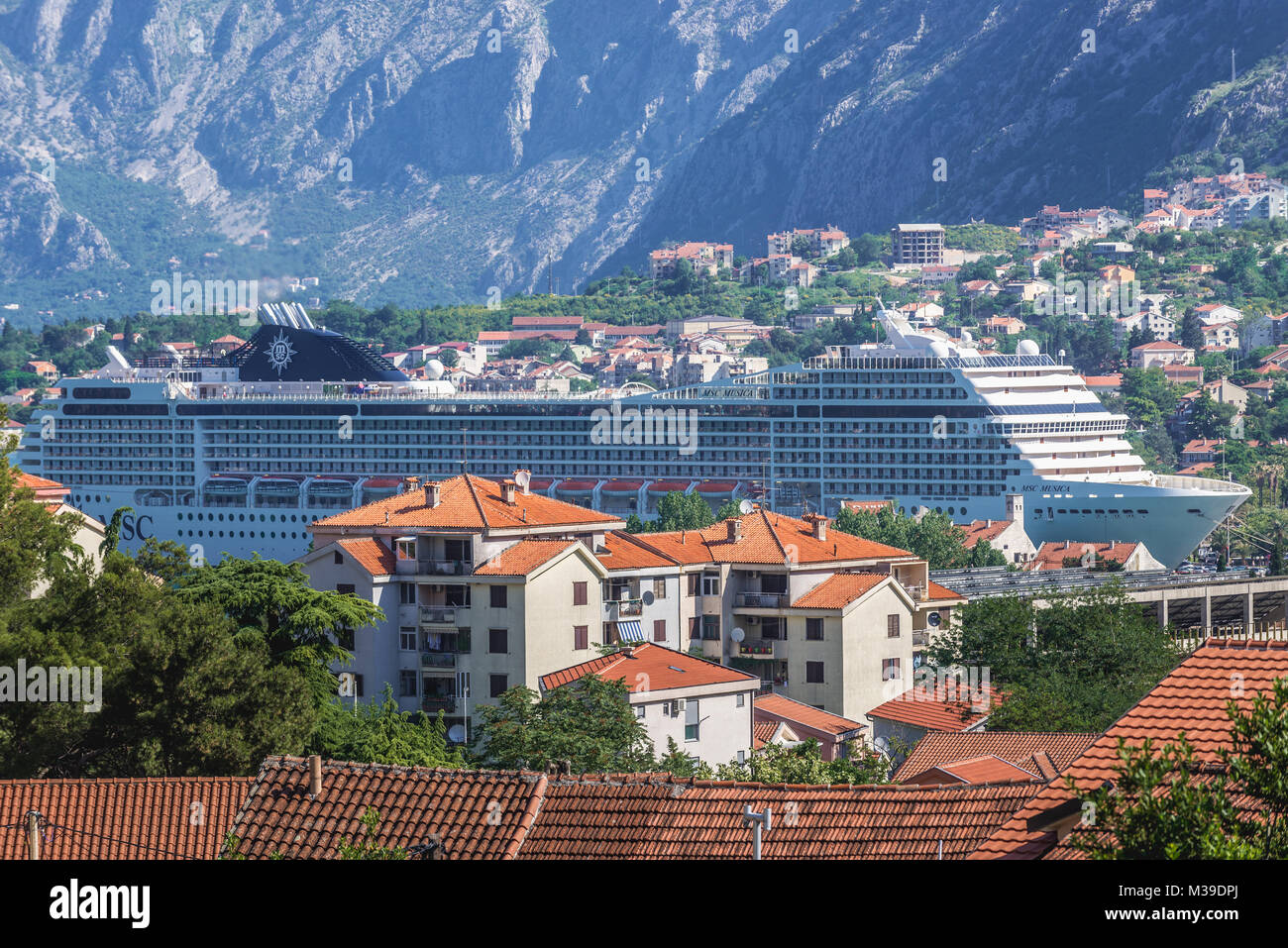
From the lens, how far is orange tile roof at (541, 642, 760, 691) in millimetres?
34781

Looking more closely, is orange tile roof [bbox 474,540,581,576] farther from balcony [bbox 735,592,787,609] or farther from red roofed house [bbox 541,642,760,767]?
balcony [bbox 735,592,787,609]

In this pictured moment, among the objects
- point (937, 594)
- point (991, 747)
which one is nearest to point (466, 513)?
point (991, 747)

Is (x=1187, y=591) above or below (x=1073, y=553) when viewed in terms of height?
above

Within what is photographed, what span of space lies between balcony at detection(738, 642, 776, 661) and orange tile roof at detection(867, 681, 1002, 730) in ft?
8.05

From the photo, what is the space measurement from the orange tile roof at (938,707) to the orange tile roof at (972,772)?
8954mm

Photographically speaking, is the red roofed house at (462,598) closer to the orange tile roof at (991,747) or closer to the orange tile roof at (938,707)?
the orange tile roof at (938,707)

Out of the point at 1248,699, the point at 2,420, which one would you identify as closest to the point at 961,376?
the point at 2,420

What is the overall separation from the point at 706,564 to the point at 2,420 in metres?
17.8

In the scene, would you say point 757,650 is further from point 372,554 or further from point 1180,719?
point 1180,719

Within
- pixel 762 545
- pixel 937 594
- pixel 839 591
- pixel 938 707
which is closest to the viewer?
pixel 938 707

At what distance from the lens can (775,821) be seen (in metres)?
16.5

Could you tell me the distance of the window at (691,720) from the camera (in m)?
35.1

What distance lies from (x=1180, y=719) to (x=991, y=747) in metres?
16.0
